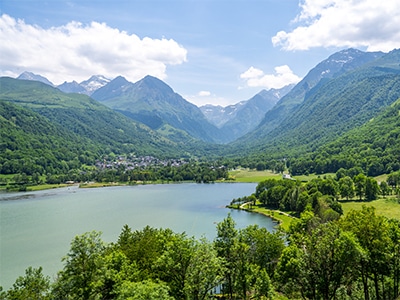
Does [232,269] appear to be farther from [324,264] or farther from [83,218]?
[83,218]

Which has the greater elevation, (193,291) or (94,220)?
(193,291)

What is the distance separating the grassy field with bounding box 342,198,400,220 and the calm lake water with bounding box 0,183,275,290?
2402 cm

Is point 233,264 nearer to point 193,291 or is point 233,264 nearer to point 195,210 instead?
point 193,291

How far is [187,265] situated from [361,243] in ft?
55.3

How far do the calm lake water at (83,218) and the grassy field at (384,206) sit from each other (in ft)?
78.8

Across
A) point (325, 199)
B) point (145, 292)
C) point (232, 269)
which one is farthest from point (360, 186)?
point (145, 292)

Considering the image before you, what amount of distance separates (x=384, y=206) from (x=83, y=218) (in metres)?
91.1

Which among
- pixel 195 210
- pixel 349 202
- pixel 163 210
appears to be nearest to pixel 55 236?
pixel 163 210

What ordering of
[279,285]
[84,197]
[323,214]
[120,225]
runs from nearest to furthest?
[279,285] < [323,214] < [120,225] < [84,197]

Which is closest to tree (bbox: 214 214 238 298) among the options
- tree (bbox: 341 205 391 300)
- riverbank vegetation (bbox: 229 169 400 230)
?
tree (bbox: 341 205 391 300)

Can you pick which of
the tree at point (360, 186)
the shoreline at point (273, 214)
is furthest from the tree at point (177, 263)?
the tree at point (360, 186)

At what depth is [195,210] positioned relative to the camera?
380 feet

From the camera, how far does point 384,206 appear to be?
8781 centimetres

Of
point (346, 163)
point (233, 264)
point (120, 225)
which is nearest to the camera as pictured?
point (233, 264)
